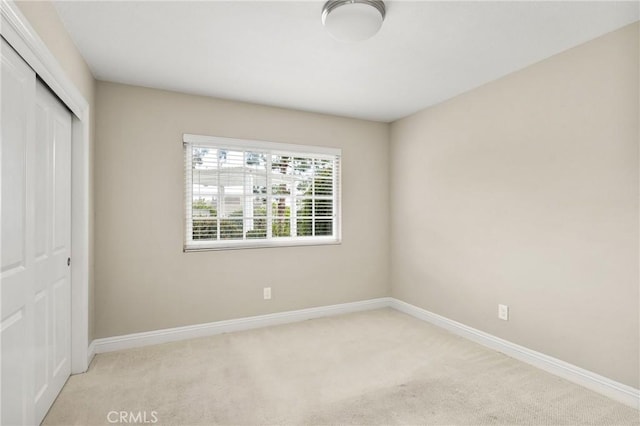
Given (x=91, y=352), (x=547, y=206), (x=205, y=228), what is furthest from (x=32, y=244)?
(x=547, y=206)

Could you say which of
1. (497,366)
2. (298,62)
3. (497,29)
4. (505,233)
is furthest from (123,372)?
(497,29)

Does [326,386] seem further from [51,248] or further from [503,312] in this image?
[51,248]

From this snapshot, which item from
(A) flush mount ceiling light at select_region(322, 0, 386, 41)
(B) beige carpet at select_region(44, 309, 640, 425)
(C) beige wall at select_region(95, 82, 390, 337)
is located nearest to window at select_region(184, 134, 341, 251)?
(C) beige wall at select_region(95, 82, 390, 337)

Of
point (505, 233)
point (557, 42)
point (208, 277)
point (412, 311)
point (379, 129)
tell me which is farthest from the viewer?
point (379, 129)

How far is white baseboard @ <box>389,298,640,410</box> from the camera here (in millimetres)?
2215

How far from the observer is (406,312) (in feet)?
13.6

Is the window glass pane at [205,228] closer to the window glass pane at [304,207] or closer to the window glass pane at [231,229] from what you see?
the window glass pane at [231,229]

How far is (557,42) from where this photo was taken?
2.41m

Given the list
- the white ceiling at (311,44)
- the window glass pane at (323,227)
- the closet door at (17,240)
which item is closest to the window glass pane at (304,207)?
the window glass pane at (323,227)

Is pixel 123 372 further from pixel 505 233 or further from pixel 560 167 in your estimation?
pixel 560 167

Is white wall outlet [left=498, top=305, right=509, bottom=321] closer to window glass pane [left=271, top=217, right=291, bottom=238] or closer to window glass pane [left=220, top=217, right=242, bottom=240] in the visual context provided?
window glass pane [left=271, top=217, right=291, bottom=238]

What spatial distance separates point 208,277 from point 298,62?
225 cm

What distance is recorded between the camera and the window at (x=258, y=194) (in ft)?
11.4

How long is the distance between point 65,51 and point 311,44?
1607 millimetres
